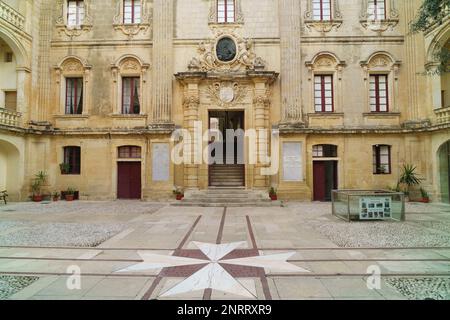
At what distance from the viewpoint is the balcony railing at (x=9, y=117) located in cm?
1596

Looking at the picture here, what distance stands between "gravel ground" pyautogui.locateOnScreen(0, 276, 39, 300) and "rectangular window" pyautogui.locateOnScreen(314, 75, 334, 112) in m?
16.9

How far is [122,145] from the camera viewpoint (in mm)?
18156

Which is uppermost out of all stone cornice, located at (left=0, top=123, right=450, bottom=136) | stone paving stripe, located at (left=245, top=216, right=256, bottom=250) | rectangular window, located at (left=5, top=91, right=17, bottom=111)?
rectangular window, located at (left=5, top=91, right=17, bottom=111)

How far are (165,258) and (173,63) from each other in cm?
1464

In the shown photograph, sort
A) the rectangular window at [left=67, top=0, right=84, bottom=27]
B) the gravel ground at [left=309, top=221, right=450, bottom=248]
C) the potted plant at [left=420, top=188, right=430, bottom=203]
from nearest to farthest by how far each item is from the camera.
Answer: the gravel ground at [left=309, top=221, right=450, bottom=248] < the potted plant at [left=420, top=188, right=430, bottom=203] < the rectangular window at [left=67, top=0, right=84, bottom=27]

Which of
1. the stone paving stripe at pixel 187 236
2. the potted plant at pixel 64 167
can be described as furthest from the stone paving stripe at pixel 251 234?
the potted plant at pixel 64 167

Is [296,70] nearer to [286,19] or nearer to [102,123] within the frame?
[286,19]

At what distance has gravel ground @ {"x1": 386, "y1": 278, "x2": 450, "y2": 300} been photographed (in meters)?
4.43

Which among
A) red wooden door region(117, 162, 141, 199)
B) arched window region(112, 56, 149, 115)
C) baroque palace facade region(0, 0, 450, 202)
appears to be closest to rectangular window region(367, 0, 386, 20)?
baroque palace facade region(0, 0, 450, 202)

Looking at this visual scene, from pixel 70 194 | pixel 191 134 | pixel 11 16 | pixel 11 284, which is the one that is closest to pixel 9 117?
pixel 70 194

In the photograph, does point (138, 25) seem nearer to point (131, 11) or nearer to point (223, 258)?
point (131, 11)

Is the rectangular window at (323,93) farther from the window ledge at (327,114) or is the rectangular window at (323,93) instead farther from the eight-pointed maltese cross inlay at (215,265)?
the eight-pointed maltese cross inlay at (215,265)

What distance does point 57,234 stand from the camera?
28.8 ft

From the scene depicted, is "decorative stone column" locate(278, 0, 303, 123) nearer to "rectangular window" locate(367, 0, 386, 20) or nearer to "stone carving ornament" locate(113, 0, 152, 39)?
"rectangular window" locate(367, 0, 386, 20)
